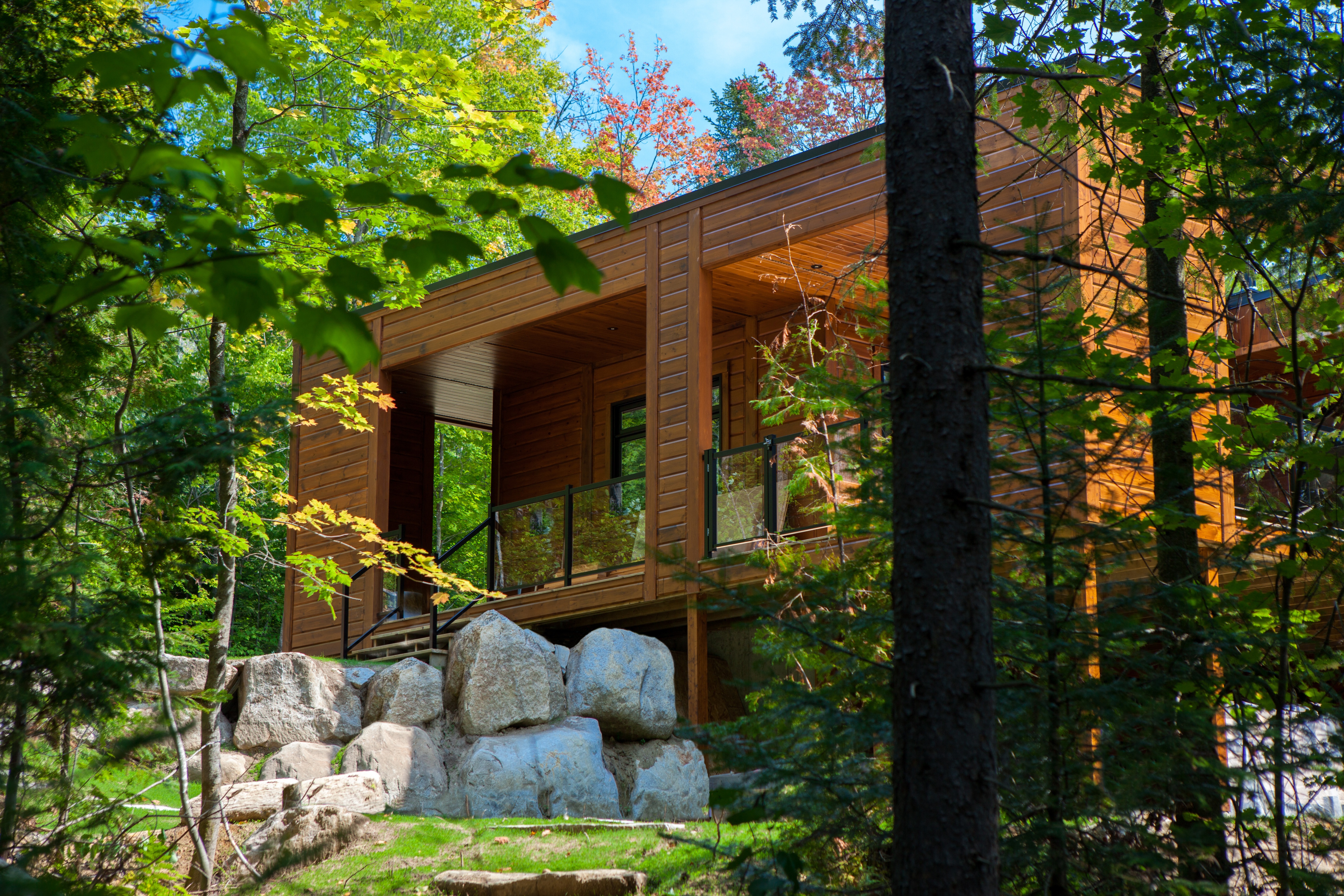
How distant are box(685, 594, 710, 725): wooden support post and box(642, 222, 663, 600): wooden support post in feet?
2.31

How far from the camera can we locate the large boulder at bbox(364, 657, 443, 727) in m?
10.4

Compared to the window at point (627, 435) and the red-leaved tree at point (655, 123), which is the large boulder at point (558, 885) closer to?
the window at point (627, 435)

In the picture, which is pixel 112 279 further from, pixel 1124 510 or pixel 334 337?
pixel 1124 510

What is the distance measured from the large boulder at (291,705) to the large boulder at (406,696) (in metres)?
0.23

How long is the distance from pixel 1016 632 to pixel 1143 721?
0.51 meters

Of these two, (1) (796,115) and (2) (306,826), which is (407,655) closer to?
(2) (306,826)

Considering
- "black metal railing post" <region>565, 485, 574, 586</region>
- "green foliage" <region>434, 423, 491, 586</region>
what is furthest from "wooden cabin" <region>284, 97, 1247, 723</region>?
"green foliage" <region>434, 423, 491, 586</region>

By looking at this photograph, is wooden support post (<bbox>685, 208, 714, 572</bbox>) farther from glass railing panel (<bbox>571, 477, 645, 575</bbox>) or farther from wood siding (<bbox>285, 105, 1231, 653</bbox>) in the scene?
glass railing panel (<bbox>571, 477, 645, 575</bbox>)

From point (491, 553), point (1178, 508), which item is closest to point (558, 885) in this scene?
point (1178, 508)

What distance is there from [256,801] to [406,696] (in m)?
1.90

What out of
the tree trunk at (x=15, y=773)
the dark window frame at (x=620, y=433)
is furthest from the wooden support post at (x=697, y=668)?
the tree trunk at (x=15, y=773)

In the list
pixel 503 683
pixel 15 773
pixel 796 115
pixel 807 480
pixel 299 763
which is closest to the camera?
pixel 15 773

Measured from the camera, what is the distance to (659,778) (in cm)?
991

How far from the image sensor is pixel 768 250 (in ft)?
36.2
